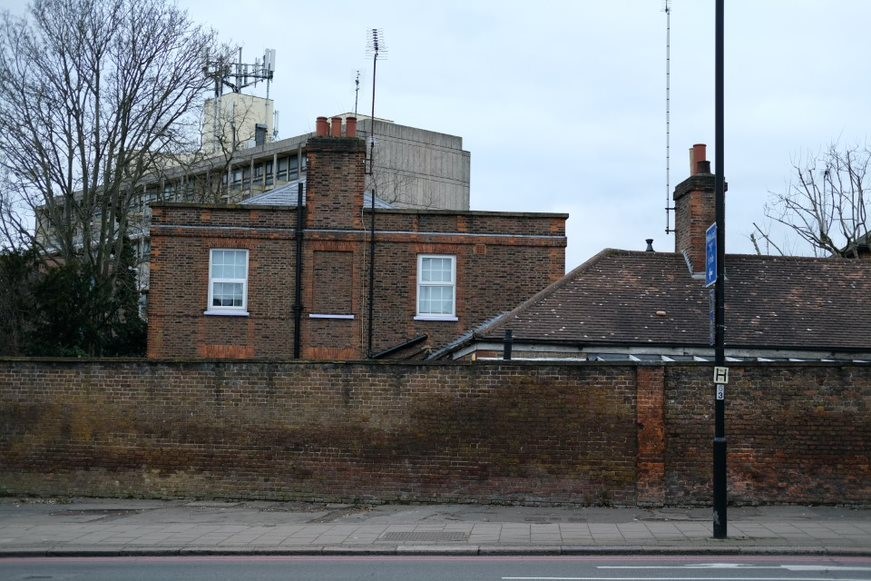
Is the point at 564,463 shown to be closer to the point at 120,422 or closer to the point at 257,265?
the point at 120,422

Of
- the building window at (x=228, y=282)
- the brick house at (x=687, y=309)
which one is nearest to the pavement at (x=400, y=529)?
the brick house at (x=687, y=309)

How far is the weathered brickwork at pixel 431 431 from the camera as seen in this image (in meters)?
17.7

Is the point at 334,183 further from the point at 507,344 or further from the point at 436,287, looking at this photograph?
the point at 507,344

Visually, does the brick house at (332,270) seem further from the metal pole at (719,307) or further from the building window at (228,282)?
the metal pole at (719,307)

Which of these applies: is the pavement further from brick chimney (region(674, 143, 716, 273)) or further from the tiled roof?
brick chimney (region(674, 143, 716, 273))

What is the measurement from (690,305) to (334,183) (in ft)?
35.8

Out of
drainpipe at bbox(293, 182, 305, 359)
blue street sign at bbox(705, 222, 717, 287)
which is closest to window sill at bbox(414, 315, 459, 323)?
drainpipe at bbox(293, 182, 305, 359)

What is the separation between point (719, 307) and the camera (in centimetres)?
1457

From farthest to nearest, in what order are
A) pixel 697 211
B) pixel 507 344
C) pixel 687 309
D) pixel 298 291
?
pixel 298 291, pixel 697 211, pixel 687 309, pixel 507 344

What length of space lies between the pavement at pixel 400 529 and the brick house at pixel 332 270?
10.7m

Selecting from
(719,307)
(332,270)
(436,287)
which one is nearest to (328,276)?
(332,270)

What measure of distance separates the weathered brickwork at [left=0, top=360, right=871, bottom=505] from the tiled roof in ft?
15.2

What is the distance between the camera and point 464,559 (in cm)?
1349

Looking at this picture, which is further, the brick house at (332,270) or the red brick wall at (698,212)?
the brick house at (332,270)
